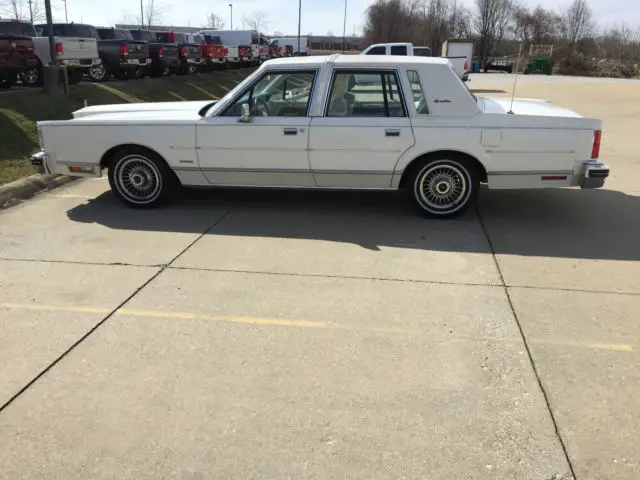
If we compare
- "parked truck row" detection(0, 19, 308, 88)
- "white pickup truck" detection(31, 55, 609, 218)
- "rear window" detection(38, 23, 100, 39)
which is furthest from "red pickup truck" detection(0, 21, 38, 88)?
"white pickup truck" detection(31, 55, 609, 218)

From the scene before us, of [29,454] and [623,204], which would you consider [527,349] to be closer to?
[29,454]

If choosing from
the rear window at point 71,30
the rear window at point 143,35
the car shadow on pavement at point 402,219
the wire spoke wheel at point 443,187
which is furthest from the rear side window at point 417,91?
the rear window at point 143,35

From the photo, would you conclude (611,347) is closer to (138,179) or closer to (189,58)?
(138,179)

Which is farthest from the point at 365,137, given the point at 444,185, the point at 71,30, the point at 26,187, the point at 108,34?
the point at 108,34

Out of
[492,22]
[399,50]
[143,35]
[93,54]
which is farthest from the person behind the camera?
[492,22]

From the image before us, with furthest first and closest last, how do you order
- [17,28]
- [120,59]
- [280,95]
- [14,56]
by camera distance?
[120,59] < [17,28] < [14,56] < [280,95]

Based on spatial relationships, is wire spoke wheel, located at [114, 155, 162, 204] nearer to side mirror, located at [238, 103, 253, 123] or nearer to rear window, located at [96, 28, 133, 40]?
side mirror, located at [238, 103, 253, 123]

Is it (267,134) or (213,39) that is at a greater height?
(213,39)

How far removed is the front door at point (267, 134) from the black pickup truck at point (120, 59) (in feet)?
39.5

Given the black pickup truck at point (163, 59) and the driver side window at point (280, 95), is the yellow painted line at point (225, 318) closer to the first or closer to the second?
the driver side window at point (280, 95)

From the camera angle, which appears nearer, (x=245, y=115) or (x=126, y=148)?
(x=245, y=115)

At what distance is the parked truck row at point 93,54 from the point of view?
40.8 ft

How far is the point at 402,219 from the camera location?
628 centimetres

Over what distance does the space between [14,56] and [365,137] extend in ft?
32.0
